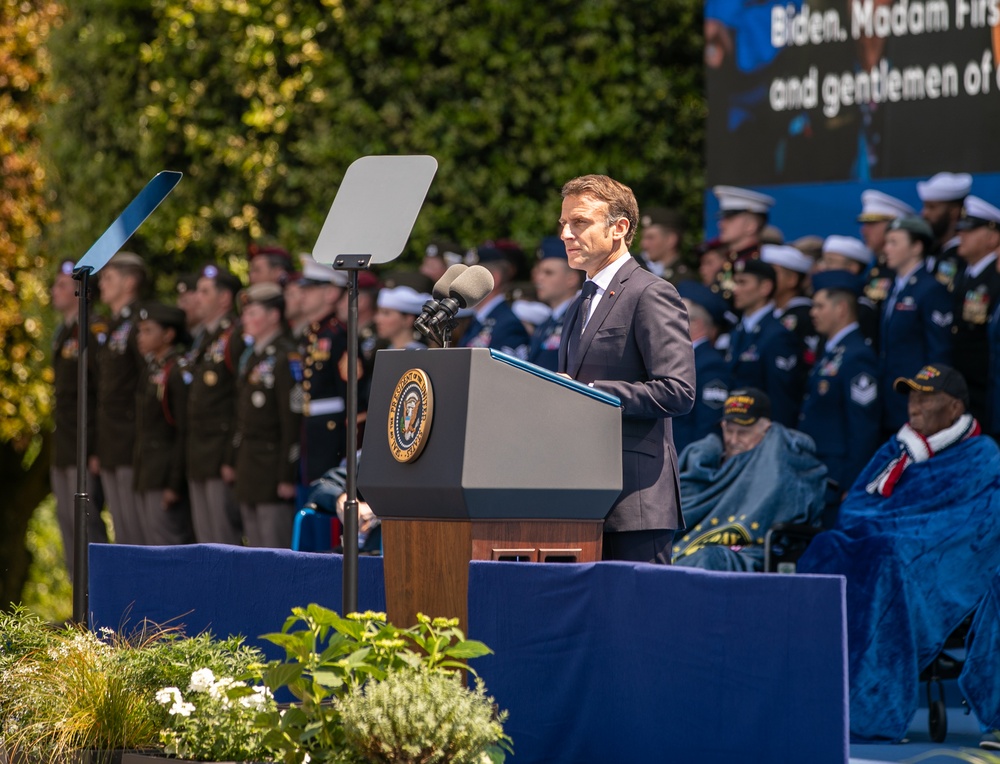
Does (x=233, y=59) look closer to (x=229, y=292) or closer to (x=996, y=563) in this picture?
(x=229, y=292)

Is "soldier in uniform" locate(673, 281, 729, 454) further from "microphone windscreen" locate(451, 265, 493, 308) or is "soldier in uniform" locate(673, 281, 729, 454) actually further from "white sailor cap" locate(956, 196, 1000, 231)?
"microphone windscreen" locate(451, 265, 493, 308)

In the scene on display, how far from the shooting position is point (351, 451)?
13.8 feet

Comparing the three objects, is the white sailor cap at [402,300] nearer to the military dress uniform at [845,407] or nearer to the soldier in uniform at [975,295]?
the military dress uniform at [845,407]

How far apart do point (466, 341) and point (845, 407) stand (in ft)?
7.26

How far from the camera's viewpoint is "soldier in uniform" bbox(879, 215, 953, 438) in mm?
7531

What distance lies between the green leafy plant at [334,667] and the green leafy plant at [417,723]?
0.25 ft

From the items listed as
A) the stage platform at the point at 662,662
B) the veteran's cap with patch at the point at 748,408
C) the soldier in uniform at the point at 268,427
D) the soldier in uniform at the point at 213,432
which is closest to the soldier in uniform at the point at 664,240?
the veteran's cap with patch at the point at 748,408

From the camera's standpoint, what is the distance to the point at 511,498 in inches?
151

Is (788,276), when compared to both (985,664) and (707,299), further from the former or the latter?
(985,664)

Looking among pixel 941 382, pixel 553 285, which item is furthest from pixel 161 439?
pixel 941 382

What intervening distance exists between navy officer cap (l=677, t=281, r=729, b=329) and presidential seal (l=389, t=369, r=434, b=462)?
424 centimetres

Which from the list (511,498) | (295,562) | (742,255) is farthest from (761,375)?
(511,498)

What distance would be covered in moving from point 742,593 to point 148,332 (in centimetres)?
732

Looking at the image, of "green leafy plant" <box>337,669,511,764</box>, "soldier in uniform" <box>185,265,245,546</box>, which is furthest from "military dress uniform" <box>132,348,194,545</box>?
"green leafy plant" <box>337,669,511,764</box>
